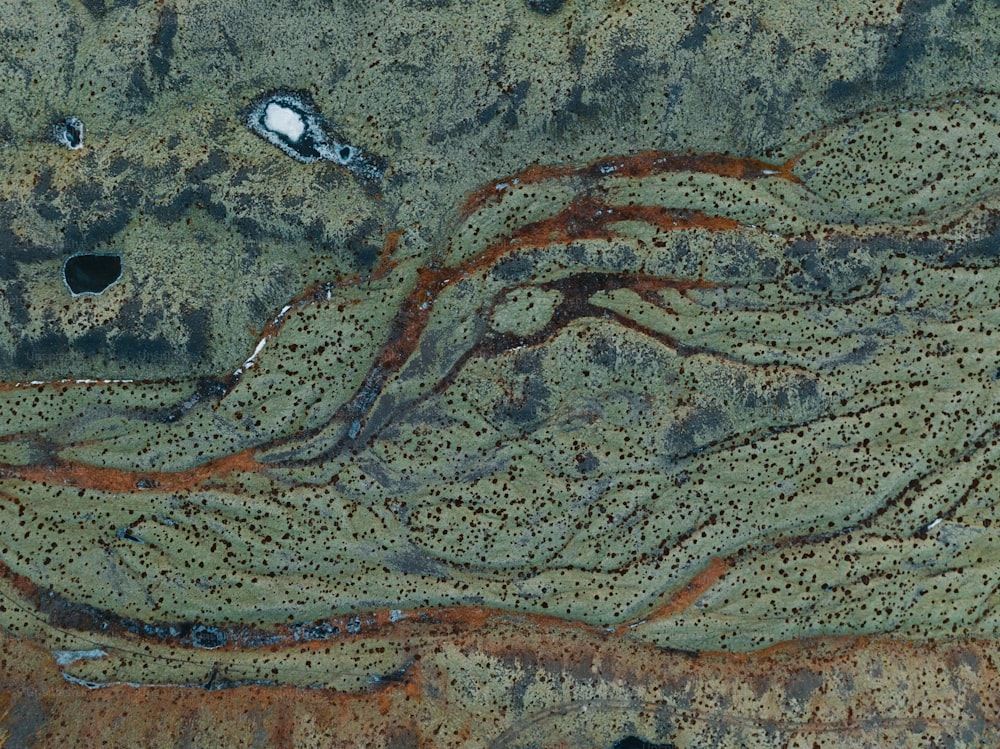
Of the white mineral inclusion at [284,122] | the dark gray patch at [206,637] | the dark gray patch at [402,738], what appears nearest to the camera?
the dark gray patch at [402,738]

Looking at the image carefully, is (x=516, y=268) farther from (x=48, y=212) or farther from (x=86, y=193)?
(x=48, y=212)

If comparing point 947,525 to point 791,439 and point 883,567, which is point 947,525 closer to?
point 883,567

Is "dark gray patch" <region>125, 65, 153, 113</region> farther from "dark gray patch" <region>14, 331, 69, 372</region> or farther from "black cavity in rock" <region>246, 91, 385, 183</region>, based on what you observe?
"dark gray patch" <region>14, 331, 69, 372</region>

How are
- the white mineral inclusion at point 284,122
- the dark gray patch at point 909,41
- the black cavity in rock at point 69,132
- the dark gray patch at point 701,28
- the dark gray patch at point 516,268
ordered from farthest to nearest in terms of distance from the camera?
the white mineral inclusion at point 284,122 < the black cavity in rock at point 69,132 < the dark gray patch at point 516,268 < the dark gray patch at point 701,28 < the dark gray patch at point 909,41

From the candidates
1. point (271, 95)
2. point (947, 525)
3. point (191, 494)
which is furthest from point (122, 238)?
point (947, 525)

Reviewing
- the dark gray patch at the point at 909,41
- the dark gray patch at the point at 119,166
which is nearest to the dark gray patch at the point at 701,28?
the dark gray patch at the point at 909,41

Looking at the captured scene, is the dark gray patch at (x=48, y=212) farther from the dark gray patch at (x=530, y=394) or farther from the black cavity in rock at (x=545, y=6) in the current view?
the black cavity in rock at (x=545, y=6)
